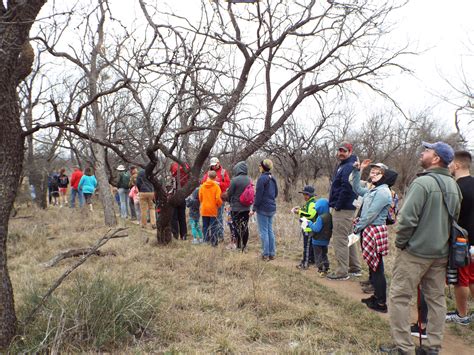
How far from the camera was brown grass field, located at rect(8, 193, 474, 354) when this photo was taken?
3.32 meters

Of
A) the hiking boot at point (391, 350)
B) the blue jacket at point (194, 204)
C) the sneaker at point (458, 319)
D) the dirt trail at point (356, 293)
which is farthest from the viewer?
the blue jacket at point (194, 204)

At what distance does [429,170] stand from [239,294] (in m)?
2.59

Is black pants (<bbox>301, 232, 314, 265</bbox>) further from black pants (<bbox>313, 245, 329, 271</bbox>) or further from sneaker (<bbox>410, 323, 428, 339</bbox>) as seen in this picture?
sneaker (<bbox>410, 323, 428, 339</bbox>)

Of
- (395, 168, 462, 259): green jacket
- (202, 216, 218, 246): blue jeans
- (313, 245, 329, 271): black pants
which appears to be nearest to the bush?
(395, 168, 462, 259): green jacket

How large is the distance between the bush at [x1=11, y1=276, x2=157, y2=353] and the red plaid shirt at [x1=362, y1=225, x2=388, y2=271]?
258 centimetres

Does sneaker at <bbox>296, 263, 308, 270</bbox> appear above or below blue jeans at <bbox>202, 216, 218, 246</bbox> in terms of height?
below

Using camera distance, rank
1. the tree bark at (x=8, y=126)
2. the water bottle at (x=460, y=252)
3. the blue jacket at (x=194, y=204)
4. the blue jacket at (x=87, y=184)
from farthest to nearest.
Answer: the blue jacket at (x=87, y=184) → the blue jacket at (x=194, y=204) → the water bottle at (x=460, y=252) → the tree bark at (x=8, y=126)

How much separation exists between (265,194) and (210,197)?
4.08 feet

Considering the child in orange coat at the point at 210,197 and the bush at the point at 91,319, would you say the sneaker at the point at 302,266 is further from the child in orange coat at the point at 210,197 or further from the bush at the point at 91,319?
Answer: the bush at the point at 91,319

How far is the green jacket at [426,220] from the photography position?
3072 millimetres

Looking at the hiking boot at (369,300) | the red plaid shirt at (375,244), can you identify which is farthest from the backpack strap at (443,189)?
the hiking boot at (369,300)

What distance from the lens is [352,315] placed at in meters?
4.22

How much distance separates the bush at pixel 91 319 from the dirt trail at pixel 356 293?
8.90ft

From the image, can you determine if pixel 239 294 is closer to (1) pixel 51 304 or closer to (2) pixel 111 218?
(1) pixel 51 304
